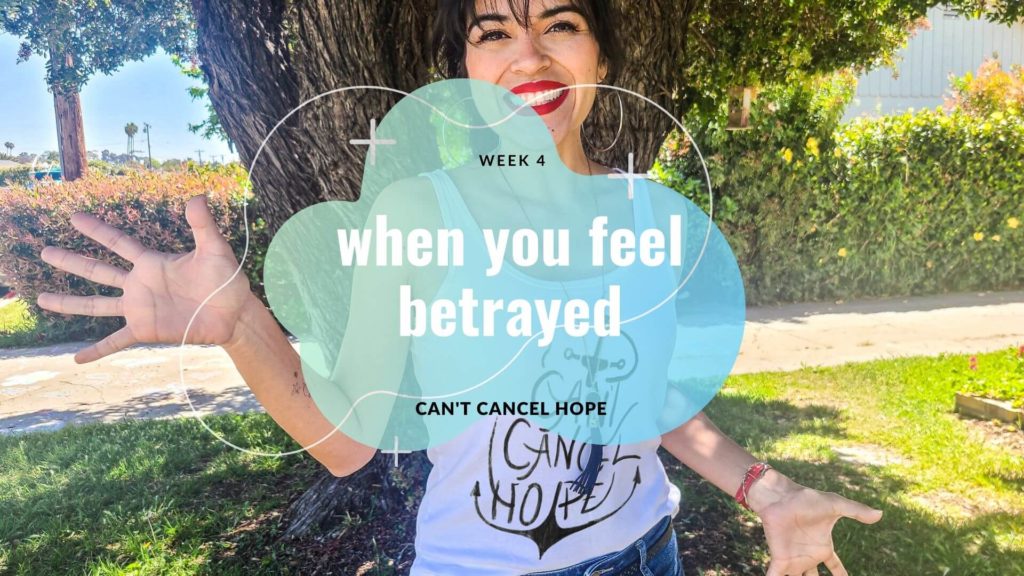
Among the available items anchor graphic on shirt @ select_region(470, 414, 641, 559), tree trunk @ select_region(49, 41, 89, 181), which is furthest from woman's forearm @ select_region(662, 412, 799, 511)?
tree trunk @ select_region(49, 41, 89, 181)

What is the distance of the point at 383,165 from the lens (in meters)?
2.43

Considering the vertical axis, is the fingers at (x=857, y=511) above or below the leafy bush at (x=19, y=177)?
below

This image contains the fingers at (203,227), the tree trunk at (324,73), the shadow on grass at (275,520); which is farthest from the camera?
the shadow on grass at (275,520)

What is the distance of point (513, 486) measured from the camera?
1217 millimetres

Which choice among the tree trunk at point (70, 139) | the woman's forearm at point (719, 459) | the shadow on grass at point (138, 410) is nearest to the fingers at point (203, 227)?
the woman's forearm at point (719, 459)

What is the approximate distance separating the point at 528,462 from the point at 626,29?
65.8 inches

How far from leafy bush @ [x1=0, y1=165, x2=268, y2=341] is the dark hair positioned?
6257 mm

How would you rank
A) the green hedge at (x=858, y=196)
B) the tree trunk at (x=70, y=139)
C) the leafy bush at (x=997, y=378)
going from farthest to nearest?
1. the tree trunk at (x=70, y=139)
2. the green hedge at (x=858, y=196)
3. the leafy bush at (x=997, y=378)

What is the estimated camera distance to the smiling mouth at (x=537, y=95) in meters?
1.30

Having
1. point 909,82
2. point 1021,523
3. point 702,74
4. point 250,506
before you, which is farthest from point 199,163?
point 909,82

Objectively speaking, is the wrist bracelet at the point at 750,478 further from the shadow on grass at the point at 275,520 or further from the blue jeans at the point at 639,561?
the shadow on grass at the point at 275,520

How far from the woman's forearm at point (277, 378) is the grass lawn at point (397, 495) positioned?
1.94 metres

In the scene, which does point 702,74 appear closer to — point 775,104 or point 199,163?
point 775,104

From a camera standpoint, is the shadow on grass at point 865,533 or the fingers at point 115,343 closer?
the fingers at point 115,343
